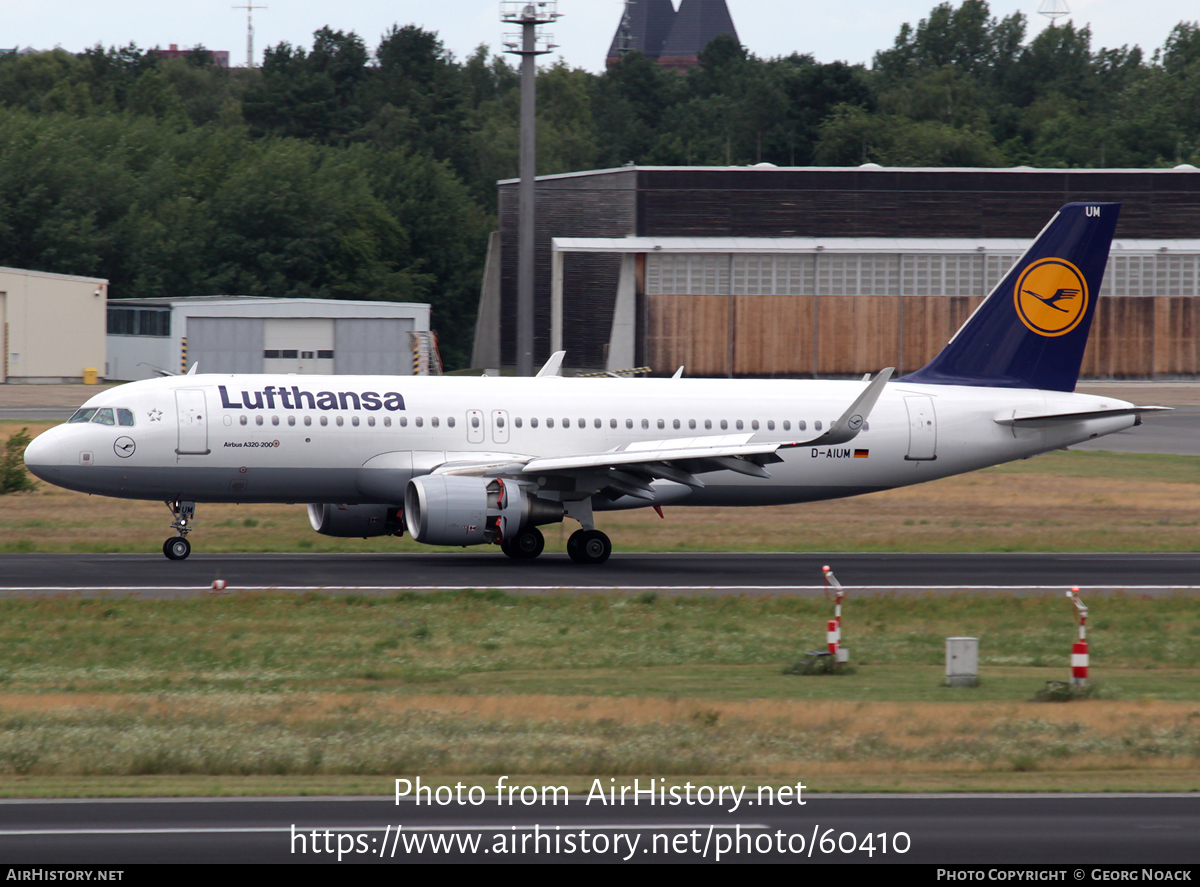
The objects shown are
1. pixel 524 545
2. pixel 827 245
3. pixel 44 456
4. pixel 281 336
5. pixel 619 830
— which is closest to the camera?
pixel 619 830

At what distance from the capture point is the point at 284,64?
143 meters

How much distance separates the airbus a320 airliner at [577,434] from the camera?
103ft

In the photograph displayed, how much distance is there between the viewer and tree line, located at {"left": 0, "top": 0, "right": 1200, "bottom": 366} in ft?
331

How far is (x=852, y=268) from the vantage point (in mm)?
82000

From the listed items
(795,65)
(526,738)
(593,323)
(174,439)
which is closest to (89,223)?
(593,323)

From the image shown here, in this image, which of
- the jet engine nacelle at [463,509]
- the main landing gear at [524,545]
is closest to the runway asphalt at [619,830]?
the jet engine nacelle at [463,509]

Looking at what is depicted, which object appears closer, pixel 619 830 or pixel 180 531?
pixel 619 830

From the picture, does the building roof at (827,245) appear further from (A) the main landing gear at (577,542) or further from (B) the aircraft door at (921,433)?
(A) the main landing gear at (577,542)

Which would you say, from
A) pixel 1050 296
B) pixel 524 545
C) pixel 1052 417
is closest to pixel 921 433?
pixel 1052 417

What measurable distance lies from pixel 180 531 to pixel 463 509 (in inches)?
273

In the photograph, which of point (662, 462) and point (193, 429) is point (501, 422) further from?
point (193, 429)

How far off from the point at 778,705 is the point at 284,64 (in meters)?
134

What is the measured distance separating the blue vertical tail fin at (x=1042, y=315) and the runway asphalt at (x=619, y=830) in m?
22.9

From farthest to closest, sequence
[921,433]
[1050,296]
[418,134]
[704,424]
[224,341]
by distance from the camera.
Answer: [418,134] → [224,341] → [1050,296] → [921,433] → [704,424]
